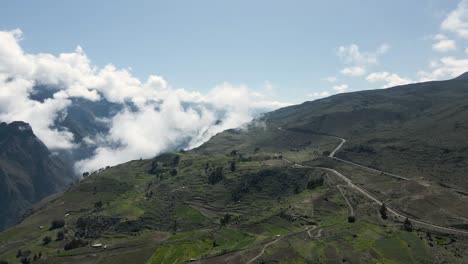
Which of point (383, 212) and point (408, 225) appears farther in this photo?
point (383, 212)

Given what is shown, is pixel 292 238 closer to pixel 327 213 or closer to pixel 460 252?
pixel 327 213

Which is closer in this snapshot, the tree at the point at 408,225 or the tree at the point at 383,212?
the tree at the point at 408,225

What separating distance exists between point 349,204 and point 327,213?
13718mm

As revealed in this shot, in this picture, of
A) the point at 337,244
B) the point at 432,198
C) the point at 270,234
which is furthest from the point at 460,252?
the point at 270,234

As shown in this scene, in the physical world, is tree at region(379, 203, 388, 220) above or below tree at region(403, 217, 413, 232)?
above

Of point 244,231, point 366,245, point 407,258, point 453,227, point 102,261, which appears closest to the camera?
point 407,258

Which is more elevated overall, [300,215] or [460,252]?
[300,215]

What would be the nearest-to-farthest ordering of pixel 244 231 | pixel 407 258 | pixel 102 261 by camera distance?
pixel 407 258, pixel 102 261, pixel 244 231

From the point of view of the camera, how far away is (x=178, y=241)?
638 feet

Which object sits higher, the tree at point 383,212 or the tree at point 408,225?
the tree at point 383,212

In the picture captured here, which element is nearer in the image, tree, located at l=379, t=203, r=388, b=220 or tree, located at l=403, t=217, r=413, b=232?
tree, located at l=403, t=217, r=413, b=232

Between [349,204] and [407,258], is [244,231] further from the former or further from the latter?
[407,258]

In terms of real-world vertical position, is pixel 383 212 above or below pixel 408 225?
above

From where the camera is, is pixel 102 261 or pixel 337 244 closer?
pixel 337 244
